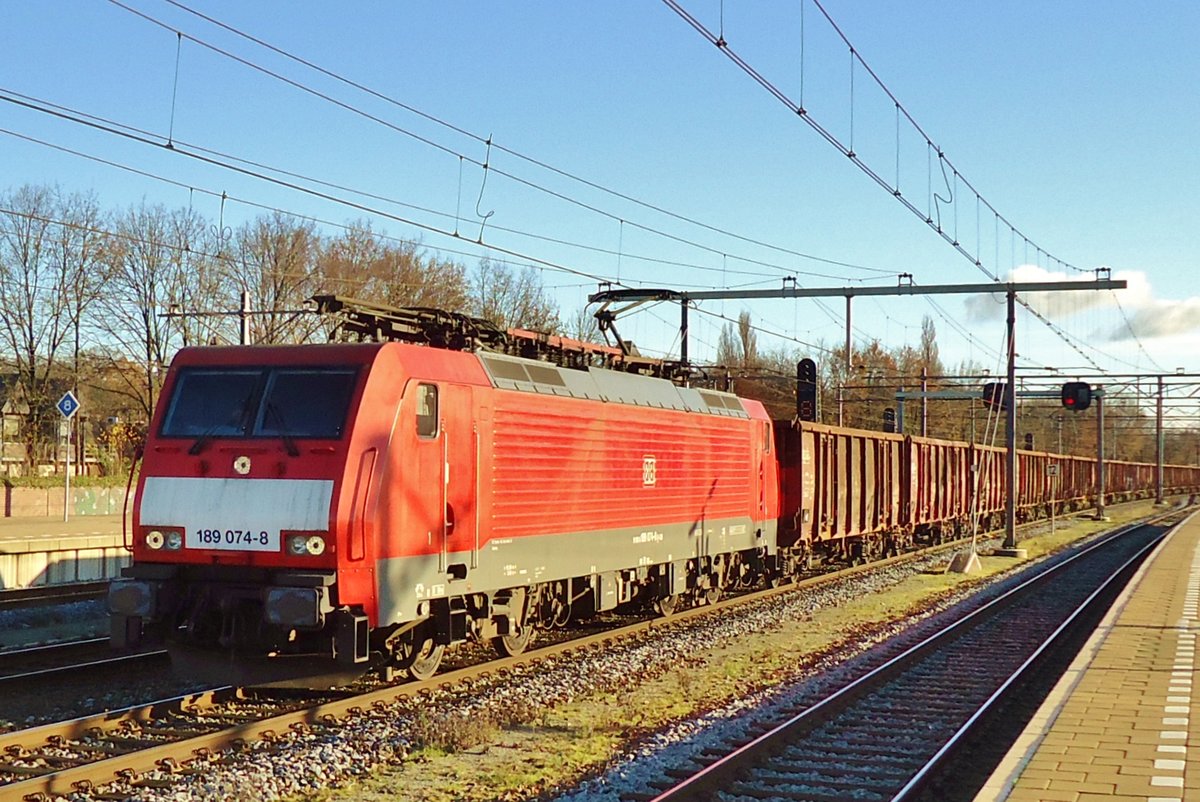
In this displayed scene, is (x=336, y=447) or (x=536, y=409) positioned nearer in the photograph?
(x=336, y=447)

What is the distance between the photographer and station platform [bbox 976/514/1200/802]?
788 centimetres

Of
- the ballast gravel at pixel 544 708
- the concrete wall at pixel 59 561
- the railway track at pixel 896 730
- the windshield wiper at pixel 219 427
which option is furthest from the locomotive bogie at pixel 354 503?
the concrete wall at pixel 59 561

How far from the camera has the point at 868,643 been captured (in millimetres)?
16469

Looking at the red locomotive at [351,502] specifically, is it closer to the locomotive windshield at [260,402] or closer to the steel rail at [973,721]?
the locomotive windshield at [260,402]

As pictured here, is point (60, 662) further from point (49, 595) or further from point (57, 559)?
point (57, 559)

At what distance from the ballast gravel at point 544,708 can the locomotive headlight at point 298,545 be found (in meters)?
1.55

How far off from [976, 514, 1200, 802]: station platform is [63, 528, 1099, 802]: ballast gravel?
2.51 metres

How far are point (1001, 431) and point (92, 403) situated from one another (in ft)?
192

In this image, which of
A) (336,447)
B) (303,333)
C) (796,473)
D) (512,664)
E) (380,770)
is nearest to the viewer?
(380,770)

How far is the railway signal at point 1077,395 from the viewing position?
116 feet

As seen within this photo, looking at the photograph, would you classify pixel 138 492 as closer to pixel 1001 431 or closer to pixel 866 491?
pixel 866 491

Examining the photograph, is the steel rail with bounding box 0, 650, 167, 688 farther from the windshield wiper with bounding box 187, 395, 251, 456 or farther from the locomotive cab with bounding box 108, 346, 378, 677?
the windshield wiper with bounding box 187, 395, 251, 456

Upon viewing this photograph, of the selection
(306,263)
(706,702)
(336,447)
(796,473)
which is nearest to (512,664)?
(706,702)

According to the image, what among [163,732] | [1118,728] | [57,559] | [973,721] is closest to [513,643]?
[163,732]
